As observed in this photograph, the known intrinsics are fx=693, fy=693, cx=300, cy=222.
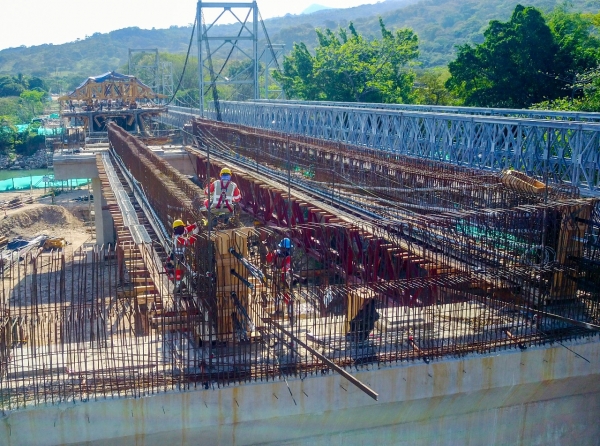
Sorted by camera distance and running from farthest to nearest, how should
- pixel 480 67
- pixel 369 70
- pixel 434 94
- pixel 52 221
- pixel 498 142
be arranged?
1. pixel 434 94
2. pixel 369 70
3. pixel 52 221
4. pixel 480 67
5. pixel 498 142

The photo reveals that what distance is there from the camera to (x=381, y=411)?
10156 millimetres

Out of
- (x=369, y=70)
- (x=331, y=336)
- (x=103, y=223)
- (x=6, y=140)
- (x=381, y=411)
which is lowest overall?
(x=103, y=223)

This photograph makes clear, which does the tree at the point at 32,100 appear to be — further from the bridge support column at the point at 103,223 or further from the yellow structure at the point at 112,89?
the bridge support column at the point at 103,223

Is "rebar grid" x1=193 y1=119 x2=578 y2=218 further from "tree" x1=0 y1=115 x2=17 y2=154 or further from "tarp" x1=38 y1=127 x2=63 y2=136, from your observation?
"tree" x1=0 y1=115 x2=17 y2=154

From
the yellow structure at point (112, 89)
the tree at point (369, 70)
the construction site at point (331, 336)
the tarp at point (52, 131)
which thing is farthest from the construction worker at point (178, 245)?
the tarp at point (52, 131)

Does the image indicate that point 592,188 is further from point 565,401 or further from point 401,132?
point 401,132

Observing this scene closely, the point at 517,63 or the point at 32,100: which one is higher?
the point at 517,63

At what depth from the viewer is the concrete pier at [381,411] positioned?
29.5ft

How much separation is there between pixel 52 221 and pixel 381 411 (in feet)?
110

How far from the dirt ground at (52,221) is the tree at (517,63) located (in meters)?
22.1

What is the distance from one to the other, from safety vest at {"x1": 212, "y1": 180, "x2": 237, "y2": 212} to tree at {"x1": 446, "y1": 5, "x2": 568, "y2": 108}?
1020 inches

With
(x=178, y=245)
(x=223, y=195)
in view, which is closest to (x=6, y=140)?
(x=223, y=195)

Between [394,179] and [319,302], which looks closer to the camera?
[319,302]

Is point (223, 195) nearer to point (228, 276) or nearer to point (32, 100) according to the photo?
point (228, 276)
